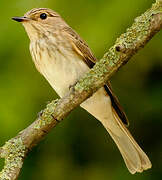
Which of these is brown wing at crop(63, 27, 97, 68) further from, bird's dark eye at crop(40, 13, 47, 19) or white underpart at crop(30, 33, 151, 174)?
bird's dark eye at crop(40, 13, 47, 19)

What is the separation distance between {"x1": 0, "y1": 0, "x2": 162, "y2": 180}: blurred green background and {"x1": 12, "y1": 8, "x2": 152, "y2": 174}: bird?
0.07 m

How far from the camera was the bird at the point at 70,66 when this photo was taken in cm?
377

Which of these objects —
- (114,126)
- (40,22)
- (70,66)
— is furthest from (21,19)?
(114,126)

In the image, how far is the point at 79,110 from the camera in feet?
13.6

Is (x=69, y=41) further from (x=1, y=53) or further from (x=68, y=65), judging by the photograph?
(x=1, y=53)

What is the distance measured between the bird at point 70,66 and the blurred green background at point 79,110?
0.22 feet

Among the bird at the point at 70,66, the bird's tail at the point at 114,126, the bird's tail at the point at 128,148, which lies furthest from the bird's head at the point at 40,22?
the bird's tail at the point at 128,148

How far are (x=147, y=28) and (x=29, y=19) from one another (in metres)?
1.39

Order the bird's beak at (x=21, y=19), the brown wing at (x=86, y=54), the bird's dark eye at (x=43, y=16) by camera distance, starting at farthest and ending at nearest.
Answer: the bird's dark eye at (x=43, y=16) < the brown wing at (x=86, y=54) < the bird's beak at (x=21, y=19)

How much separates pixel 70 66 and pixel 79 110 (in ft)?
1.59

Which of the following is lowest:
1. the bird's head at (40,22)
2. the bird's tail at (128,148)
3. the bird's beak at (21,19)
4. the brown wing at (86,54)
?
the bird's tail at (128,148)

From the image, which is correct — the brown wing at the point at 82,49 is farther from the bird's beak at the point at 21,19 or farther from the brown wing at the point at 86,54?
the bird's beak at the point at 21,19

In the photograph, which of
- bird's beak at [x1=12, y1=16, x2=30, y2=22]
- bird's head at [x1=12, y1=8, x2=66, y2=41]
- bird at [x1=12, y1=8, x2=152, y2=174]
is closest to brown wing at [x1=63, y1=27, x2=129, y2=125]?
bird at [x1=12, y1=8, x2=152, y2=174]

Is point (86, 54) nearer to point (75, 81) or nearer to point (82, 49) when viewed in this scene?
point (82, 49)
